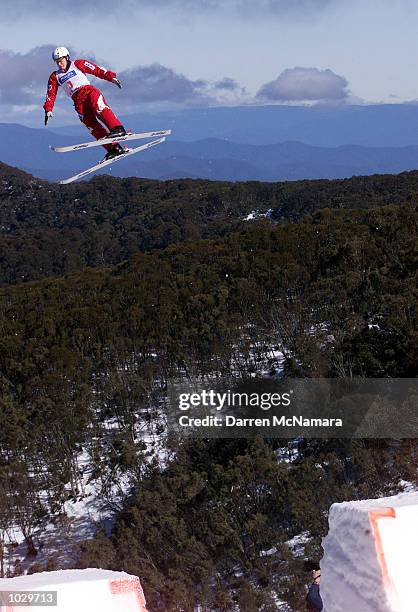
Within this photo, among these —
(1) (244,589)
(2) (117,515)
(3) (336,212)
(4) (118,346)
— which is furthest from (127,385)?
(3) (336,212)

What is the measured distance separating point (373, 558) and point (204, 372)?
26.6 m

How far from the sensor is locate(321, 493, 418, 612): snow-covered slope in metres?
1.77

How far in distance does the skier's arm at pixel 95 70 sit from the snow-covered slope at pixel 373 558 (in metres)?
10.9

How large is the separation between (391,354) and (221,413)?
6.78 meters

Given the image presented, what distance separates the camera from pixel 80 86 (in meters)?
11.8

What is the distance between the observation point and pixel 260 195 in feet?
434

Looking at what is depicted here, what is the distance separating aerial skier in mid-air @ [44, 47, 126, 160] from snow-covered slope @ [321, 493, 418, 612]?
10.7 metres

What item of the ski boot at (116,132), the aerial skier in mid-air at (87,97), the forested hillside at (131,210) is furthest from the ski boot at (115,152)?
the forested hillside at (131,210)

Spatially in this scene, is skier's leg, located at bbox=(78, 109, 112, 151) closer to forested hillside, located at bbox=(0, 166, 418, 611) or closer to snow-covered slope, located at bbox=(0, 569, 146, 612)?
forested hillside, located at bbox=(0, 166, 418, 611)

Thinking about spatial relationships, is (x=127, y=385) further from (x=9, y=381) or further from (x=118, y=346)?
(x=9, y=381)

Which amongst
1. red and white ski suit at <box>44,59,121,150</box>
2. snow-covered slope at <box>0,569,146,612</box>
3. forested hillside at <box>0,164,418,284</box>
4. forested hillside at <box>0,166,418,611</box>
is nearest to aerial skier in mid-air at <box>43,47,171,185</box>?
red and white ski suit at <box>44,59,121,150</box>

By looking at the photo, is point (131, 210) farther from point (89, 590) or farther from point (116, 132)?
point (89, 590)

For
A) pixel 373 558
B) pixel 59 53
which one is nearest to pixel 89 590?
pixel 373 558

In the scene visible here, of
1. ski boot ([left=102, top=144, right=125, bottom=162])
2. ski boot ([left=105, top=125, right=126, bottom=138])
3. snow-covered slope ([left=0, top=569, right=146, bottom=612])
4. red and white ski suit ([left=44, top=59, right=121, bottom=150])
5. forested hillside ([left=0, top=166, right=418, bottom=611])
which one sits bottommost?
forested hillside ([left=0, top=166, right=418, bottom=611])
